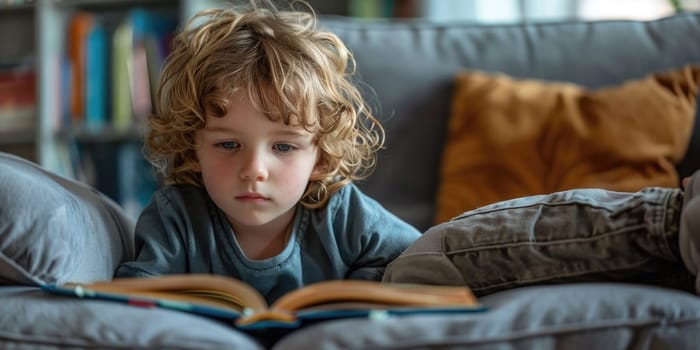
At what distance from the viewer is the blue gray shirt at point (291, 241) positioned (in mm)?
1181

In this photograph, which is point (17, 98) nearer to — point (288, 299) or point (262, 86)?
point (262, 86)

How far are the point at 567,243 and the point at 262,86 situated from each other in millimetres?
499

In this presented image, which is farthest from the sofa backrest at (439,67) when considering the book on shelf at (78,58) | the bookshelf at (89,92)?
the book on shelf at (78,58)

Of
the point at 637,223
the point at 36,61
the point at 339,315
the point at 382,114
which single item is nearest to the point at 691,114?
the point at 382,114

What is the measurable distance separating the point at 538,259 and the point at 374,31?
95 cm

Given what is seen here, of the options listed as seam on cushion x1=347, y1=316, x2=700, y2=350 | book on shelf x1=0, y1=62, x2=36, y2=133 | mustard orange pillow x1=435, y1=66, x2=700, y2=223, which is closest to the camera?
seam on cushion x1=347, y1=316, x2=700, y2=350

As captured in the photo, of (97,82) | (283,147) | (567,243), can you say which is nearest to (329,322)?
(567,243)

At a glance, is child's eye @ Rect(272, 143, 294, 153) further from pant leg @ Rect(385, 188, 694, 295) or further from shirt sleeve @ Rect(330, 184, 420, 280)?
pant leg @ Rect(385, 188, 694, 295)

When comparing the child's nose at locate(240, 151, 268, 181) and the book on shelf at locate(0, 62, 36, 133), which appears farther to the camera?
the book on shelf at locate(0, 62, 36, 133)

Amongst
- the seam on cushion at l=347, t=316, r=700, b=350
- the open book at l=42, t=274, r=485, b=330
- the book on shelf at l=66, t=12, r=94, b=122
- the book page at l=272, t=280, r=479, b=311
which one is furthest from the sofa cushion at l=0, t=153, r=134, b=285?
the book on shelf at l=66, t=12, r=94, b=122

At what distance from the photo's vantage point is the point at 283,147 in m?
1.15

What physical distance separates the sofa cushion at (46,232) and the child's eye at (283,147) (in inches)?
11.2

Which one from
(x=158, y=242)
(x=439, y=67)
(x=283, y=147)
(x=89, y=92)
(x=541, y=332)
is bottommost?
(x=541, y=332)

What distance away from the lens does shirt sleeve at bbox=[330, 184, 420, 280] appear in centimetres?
118
